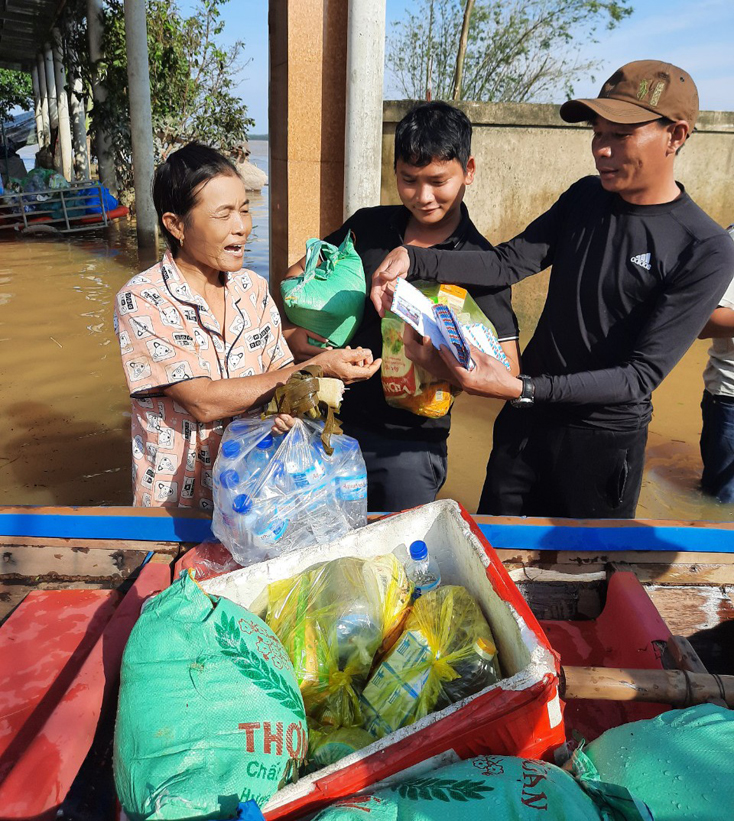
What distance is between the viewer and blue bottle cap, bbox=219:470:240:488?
1590 millimetres

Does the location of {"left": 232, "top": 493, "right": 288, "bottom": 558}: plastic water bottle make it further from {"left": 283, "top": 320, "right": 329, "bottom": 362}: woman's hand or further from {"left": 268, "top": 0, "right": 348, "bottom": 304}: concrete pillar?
{"left": 268, "top": 0, "right": 348, "bottom": 304}: concrete pillar

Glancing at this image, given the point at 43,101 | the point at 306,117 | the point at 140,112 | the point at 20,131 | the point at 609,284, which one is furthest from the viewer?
the point at 20,131

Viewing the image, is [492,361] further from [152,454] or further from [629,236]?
[152,454]

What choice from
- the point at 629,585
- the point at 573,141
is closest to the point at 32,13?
the point at 573,141

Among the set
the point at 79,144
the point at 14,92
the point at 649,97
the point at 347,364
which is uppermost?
the point at 14,92

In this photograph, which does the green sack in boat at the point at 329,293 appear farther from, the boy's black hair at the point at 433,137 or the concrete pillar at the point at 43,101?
the concrete pillar at the point at 43,101

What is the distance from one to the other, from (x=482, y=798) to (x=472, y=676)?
0.95 ft

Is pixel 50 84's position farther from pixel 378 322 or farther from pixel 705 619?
pixel 705 619

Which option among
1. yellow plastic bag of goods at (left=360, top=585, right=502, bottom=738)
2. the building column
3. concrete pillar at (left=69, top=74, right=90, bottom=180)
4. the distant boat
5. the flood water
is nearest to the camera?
yellow plastic bag of goods at (left=360, top=585, right=502, bottom=738)

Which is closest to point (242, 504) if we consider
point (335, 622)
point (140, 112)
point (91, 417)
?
point (335, 622)

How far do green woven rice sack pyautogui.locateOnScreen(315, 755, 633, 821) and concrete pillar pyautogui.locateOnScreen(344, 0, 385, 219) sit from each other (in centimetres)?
363

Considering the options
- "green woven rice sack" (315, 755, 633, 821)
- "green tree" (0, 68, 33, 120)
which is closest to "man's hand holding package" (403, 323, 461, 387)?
"green woven rice sack" (315, 755, 633, 821)

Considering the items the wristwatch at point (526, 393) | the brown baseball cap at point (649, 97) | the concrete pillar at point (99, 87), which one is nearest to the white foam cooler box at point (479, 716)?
the wristwatch at point (526, 393)

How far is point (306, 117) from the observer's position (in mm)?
4172
